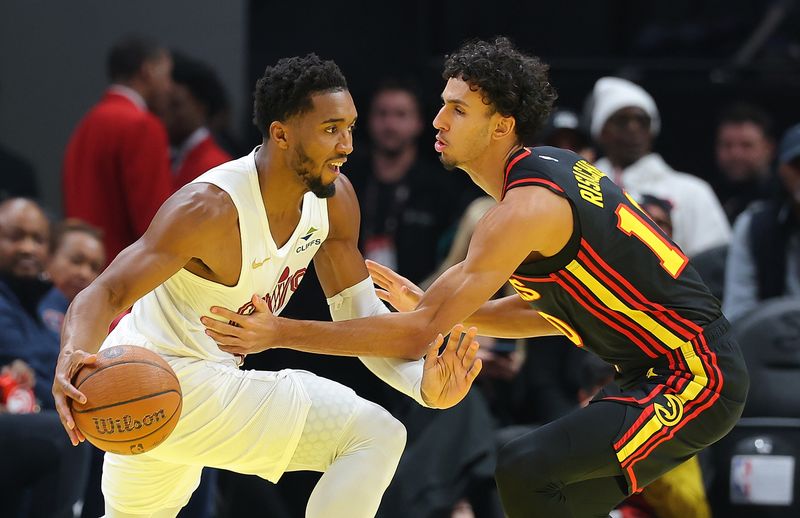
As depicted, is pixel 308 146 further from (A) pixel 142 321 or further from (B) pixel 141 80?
(B) pixel 141 80

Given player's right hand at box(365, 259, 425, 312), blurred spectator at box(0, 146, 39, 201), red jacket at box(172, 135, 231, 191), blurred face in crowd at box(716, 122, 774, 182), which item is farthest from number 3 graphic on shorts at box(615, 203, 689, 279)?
blurred spectator at box(0, 146, 39, 201)

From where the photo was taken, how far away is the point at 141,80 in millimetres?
7531

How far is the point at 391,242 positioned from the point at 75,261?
5.81 ft

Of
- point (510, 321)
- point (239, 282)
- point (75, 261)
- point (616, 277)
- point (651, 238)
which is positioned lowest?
point (75, 261)

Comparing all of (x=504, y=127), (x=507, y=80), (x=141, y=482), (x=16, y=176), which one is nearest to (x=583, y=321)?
(x=504, y=127)

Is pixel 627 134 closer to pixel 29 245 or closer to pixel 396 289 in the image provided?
pixel 396 289

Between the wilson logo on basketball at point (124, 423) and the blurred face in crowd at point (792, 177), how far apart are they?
4.02m

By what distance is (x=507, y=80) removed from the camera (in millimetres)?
4785

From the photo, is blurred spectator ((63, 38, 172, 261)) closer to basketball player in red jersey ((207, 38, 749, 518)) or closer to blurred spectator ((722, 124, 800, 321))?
basketball player in red jersey ((207, 38, 749, 518))

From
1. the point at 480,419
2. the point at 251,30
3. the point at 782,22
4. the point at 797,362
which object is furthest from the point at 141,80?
the point at 782,22

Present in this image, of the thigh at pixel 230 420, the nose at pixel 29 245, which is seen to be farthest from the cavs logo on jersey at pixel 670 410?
the nose at pixel 29 245

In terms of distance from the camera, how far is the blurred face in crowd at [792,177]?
707 cm

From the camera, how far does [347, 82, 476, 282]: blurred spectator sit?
772cm

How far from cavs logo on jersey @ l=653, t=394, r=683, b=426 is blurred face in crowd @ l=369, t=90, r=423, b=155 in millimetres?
3663
